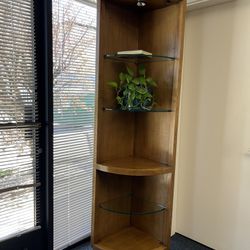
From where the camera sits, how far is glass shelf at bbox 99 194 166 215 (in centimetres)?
178

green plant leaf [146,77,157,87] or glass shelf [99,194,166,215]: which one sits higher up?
green plant leaf [146,77,157,87]

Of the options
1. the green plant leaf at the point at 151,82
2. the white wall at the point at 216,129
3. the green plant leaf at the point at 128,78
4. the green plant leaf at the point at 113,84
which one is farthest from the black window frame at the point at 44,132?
the white wall at the point at 216,129

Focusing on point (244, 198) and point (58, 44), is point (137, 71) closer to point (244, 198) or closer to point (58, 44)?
point (58, 44)

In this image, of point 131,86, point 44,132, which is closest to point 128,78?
point 131,86

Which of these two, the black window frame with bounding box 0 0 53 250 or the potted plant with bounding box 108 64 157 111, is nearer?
the potted plant with bounding box 108 64 157 111

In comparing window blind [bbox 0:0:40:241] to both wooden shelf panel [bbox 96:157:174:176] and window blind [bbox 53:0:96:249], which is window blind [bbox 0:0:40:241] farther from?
wooden shelf panel [bbox 96:157:174:176]

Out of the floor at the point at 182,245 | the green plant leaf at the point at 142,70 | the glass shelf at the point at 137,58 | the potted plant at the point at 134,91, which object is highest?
the glass shelf at the point at 137,58

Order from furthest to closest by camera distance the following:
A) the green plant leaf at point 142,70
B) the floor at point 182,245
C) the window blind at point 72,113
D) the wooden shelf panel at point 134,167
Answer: the floor at point 182,245 < the window blind at point 72,113 < the green plant leaf at point 142,70 < the wooden shelf panel at point 134,167

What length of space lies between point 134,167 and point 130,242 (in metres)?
0.61

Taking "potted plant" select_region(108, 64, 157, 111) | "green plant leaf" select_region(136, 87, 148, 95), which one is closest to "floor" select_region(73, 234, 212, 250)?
"potted plant" select_region(108, 64, 157, 111)

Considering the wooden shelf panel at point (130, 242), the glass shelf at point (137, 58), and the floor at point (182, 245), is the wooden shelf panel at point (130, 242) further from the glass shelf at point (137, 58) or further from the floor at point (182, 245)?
the glass shelf at point (137, 58)

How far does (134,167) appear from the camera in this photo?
1611 millimetres

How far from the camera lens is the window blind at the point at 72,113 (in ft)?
6.29

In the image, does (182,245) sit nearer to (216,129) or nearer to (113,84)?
(216,129)
